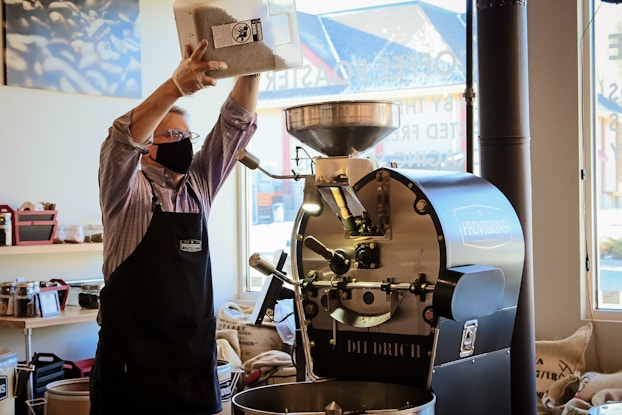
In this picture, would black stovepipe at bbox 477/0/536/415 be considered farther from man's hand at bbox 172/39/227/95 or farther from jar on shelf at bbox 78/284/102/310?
jar on shelf at bbox 78/284/102/310

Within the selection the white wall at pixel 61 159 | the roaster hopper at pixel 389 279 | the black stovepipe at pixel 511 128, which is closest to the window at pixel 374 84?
the white wall at pixel 61 159

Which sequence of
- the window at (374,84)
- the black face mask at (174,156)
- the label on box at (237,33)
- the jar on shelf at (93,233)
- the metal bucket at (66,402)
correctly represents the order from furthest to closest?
1. the window at (374,84)
2. the jar on shelf at (93,233)
3. the metal bucket at (66,402)
4. the black face mask at (174,156)
5. the label on box at (237,33)

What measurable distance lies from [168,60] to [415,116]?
168cm

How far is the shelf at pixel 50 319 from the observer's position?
3.90 metres

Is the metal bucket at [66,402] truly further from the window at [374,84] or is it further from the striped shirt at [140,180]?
the window at [374,84]

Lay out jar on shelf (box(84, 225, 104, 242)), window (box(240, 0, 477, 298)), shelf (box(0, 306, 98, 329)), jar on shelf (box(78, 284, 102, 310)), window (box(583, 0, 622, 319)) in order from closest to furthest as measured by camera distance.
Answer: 1. shelf (box(0, 306, 98, 329))
2. window (box(583, 0, 622, 319))
3. jar on shelf (box(78, 284, 102, 310))
4. jar on shelf (box(84, 225, 104, 242))
5. window (box(240, 0, 477, 298))

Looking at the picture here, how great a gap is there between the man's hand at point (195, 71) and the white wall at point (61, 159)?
2.67 m

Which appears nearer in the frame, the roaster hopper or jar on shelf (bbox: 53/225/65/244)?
the roaster hopper

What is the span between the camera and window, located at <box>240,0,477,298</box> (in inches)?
189

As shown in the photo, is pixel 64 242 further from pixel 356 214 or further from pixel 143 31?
pixel 356 214

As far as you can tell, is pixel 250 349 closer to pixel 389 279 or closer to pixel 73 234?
pixel 73 234

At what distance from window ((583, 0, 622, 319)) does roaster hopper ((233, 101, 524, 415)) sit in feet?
6.99

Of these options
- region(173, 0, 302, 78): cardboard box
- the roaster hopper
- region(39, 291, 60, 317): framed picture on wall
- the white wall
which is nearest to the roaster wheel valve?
the roaster hopper

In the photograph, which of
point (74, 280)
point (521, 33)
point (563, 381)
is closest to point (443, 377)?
point (521, 33)
